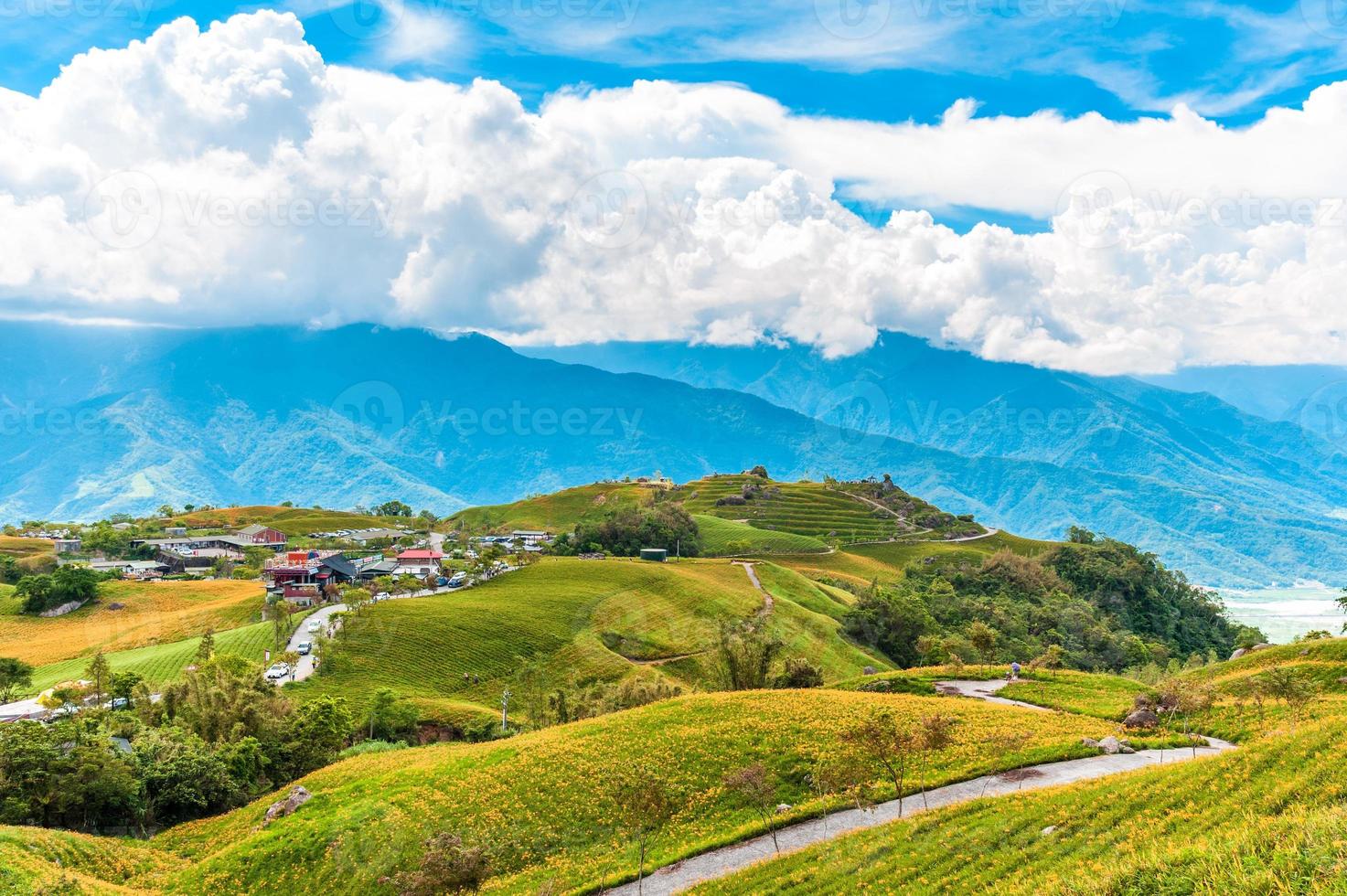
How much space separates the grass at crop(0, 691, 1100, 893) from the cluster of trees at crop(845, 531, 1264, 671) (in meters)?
36.3

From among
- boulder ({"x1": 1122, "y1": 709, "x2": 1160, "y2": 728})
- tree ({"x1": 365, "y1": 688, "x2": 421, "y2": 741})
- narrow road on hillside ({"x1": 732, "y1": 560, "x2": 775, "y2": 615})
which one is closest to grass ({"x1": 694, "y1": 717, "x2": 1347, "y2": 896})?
boulder ({"x1": 1122, "y1": 709, "x2": 1160, "y2": 728})

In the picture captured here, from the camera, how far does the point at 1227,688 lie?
46.8 m

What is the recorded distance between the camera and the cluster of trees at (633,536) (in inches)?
7096

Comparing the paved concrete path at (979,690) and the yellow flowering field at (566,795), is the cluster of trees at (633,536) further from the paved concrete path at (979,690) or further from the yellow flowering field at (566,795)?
the yellow flowering field at (566,795)

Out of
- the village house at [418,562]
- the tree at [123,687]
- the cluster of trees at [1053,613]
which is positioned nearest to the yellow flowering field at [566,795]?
the tree at [123,687]

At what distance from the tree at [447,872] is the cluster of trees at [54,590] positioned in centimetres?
13440

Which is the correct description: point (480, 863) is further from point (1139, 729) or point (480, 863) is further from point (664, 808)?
point (1139, 729)

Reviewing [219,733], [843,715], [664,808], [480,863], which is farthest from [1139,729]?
[219,733]

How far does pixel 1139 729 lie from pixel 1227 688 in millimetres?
10254

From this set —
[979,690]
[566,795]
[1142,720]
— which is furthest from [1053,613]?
[566,795]

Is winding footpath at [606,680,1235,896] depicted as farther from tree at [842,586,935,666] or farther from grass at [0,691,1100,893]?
tree at [842,586,935,666]

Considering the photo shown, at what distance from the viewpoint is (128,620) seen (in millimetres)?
124375

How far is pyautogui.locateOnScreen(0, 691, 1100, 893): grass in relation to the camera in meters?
36.4

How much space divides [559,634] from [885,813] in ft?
254
